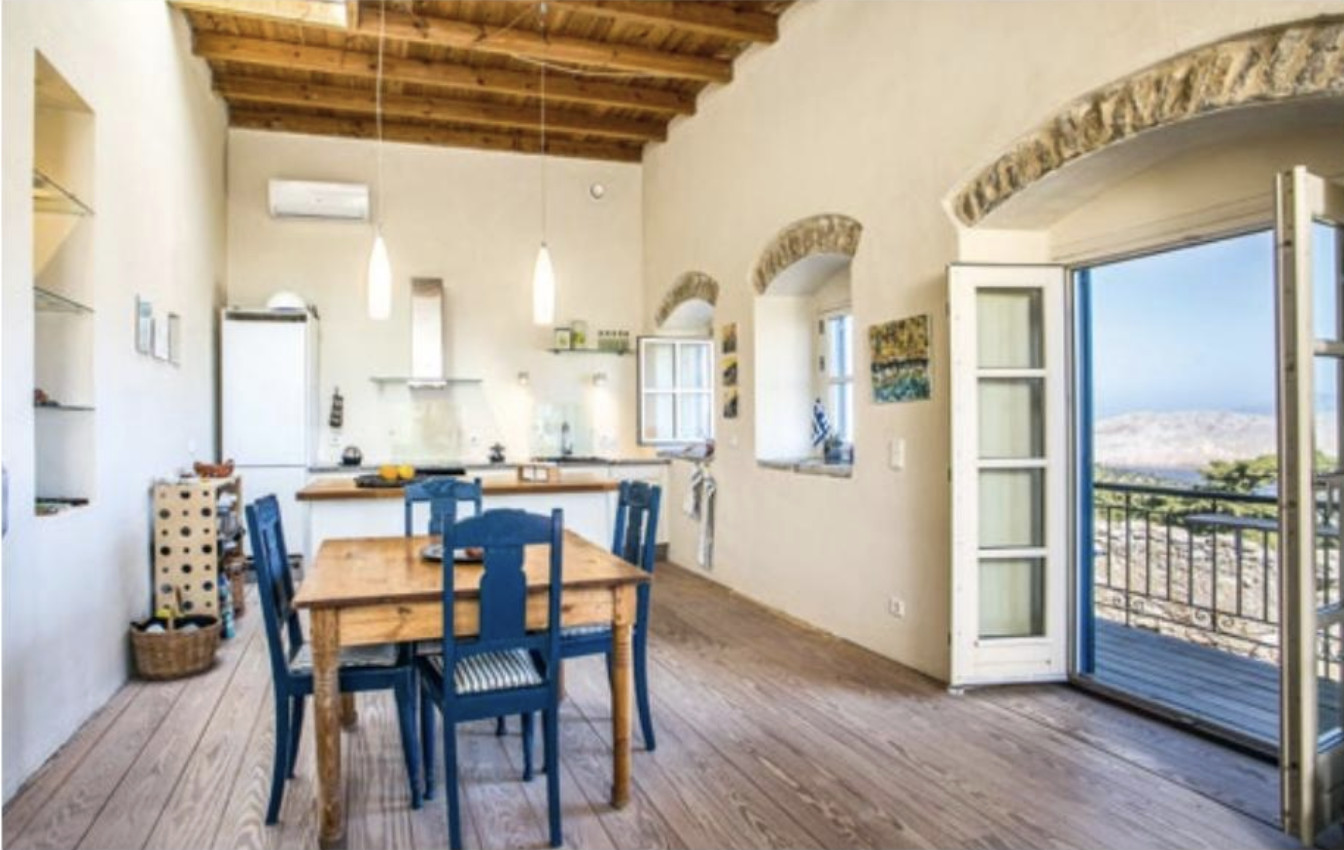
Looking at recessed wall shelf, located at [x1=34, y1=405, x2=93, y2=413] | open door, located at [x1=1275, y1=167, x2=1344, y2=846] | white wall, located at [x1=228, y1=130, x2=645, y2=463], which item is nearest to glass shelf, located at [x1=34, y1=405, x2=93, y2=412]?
recessed wall shelf, located at [x1=34, y1=405, x2=93, y2=413]

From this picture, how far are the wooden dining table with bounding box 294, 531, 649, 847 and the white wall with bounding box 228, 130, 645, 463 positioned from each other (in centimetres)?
447

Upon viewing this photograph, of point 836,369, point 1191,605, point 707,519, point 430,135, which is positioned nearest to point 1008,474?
point 836,369

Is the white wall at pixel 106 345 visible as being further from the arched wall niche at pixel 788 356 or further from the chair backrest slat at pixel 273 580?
the arched wall niche at pixel 788 356

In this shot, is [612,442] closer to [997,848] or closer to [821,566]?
[821,566]

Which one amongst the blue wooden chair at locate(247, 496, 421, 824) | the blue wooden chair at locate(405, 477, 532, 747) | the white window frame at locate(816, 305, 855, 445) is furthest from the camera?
the white window frame at locate(816, 305, 855, 445)

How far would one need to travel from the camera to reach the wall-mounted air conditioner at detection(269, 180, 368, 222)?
6.93 m

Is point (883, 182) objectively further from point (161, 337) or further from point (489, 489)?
point (161, 337)

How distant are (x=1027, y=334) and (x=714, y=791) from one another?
246 centimetres

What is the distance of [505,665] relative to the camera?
265 cm

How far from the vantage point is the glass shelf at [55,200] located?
3.22 m

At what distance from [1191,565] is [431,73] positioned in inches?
234

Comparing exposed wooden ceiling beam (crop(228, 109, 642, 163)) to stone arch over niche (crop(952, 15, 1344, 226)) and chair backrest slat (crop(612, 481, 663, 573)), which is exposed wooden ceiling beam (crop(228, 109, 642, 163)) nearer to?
stone arch over niche (crop(952, 15, 1344, 226))

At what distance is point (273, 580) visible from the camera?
9.22 ft

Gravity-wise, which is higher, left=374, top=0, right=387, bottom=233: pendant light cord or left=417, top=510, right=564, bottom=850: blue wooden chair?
left=374, top=0, right=387, bottom=233: pendant light cord
